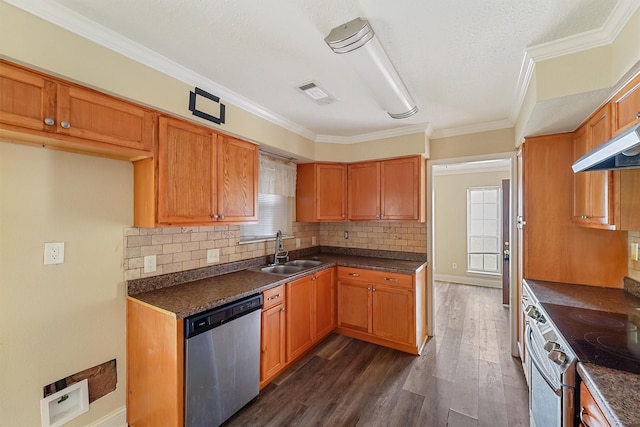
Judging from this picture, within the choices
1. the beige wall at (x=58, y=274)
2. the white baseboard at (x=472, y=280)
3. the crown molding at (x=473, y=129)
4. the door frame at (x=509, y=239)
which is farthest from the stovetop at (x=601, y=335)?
the white baseboard at (x=472, y=280)

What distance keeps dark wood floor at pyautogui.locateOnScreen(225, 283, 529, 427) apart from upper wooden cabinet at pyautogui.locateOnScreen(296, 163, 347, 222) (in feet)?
5.02

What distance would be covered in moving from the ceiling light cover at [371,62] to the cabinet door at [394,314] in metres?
1.87

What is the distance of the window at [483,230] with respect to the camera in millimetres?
5484

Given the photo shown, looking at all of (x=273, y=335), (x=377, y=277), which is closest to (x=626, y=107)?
(x=377, y=277)

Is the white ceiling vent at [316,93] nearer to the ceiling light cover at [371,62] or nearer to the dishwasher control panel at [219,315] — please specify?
the ceiling light cover at [371,62]

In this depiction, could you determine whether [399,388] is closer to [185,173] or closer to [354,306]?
[354,306]

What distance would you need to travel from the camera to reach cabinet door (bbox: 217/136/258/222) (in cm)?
221

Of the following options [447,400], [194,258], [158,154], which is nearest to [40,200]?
[158,154]

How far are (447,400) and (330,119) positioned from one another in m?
2.76

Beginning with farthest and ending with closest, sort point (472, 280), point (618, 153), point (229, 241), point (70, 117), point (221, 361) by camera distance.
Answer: point (472, 280) → point (229, 241) → point (221, 361) → point (70, 117) → point (618, 153)

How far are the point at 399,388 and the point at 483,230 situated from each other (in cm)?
455

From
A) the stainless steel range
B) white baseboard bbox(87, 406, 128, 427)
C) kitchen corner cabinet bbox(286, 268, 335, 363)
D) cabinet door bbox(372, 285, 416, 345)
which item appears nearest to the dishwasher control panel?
kitchen corner cabinet bbox(286, 268, 335, 363)

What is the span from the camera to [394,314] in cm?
286

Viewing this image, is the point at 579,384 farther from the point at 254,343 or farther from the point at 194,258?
the point at 194,258
